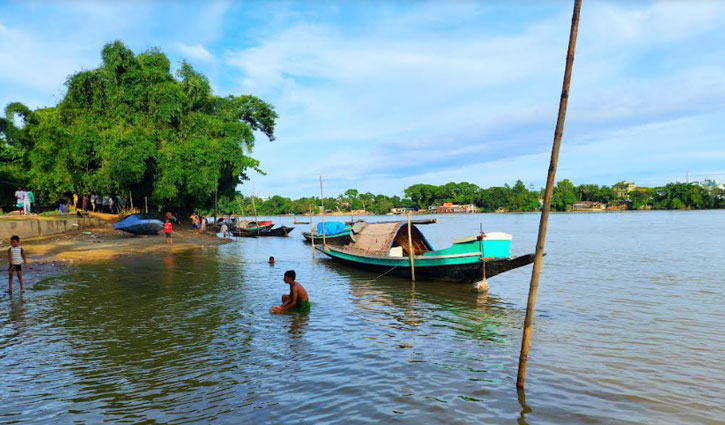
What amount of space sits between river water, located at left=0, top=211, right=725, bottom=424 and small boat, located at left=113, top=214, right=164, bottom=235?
43.4 feet

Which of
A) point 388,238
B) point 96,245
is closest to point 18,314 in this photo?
point 388,238

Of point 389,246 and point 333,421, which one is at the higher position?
point 389,246

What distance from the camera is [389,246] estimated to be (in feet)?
57.7

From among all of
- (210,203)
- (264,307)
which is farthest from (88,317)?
(210,203)

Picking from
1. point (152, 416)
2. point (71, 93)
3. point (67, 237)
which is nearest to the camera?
point (152, 416)

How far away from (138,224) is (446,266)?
69.0ft

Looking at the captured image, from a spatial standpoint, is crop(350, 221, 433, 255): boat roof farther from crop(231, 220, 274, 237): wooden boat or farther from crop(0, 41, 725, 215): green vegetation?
crop(231, 220, 274, 237): wooden boat

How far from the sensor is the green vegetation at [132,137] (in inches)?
1072

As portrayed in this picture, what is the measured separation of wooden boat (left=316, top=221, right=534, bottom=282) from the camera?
13.8m

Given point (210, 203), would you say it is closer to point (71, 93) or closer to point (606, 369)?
point (71, 93)

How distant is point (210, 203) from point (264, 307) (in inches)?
1094

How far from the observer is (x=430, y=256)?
15.0 meters

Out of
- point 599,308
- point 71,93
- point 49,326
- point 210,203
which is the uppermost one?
point 71,93

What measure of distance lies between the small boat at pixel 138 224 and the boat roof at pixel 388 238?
1523 centimetres
